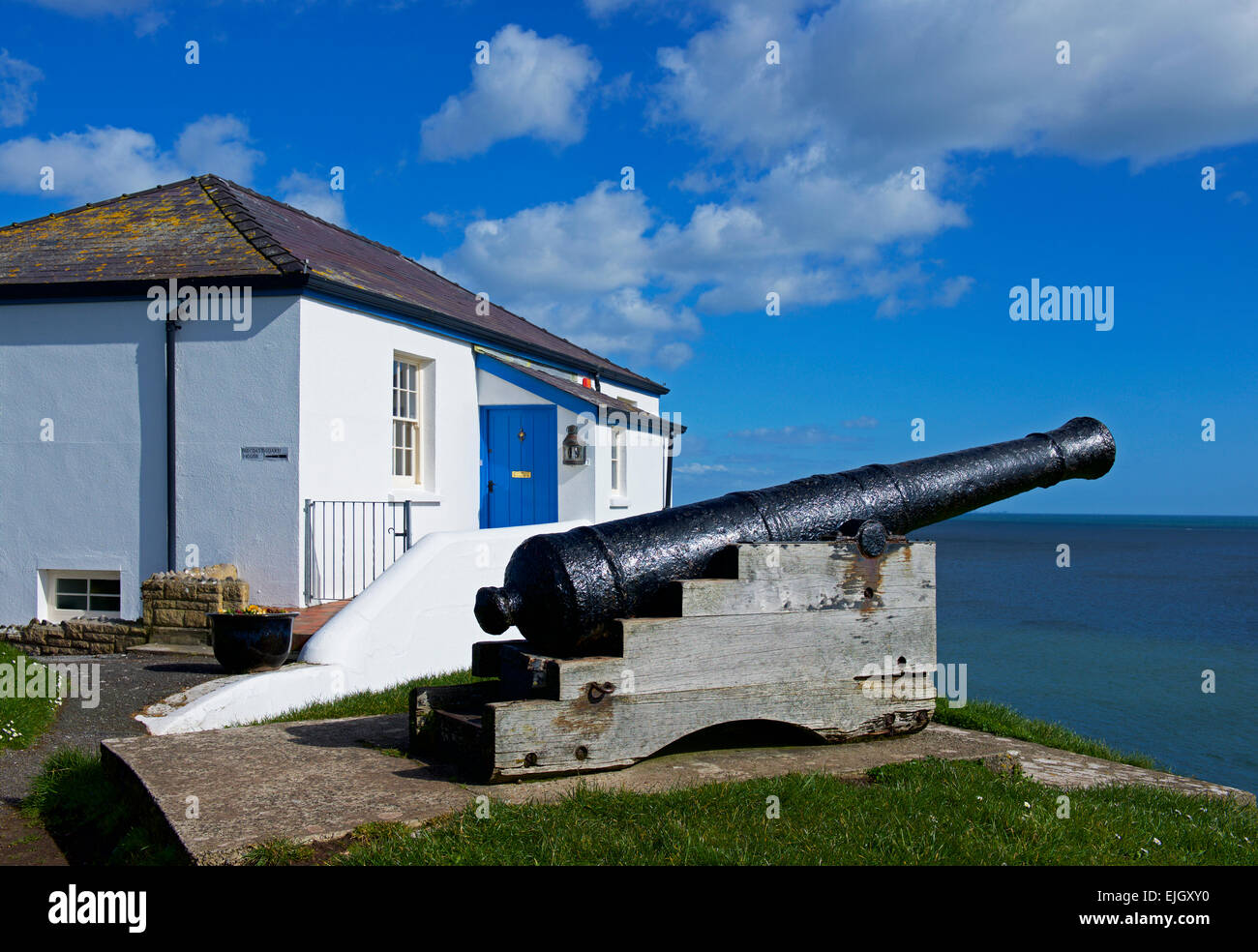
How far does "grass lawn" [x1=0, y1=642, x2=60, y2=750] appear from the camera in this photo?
6.20 metres

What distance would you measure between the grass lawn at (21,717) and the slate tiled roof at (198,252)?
4.69 metres

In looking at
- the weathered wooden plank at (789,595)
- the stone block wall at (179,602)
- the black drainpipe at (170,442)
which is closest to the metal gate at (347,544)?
the stone block wall at (179,602)

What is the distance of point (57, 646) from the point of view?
34.2 feet

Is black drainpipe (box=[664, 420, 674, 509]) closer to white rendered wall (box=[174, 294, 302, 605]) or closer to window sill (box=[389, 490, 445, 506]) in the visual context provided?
window sill (box=[389, 490, 445, 506])

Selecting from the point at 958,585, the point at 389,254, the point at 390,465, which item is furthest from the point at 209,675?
the point at 958,585

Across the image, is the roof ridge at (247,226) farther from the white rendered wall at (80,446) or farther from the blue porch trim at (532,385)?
the blue porch trim at (532,385)

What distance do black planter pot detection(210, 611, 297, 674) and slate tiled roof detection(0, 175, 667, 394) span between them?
12.7 ft

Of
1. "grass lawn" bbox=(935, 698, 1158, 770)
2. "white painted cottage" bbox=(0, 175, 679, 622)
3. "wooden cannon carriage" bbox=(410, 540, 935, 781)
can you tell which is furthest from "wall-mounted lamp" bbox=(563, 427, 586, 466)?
"wooden cannon carriage" bbox=(410, 540, 935, 781)

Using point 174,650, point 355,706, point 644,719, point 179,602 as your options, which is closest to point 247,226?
point 179,602

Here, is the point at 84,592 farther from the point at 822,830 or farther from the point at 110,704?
the point at 822,830

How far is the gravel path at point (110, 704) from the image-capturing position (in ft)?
18.8

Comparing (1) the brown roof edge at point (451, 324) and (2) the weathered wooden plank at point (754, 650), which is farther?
(1) the brown roof edge at point (451, 324)

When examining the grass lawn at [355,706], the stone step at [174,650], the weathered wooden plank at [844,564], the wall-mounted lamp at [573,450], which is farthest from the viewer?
the wall-mounted lamp at [573,450]
